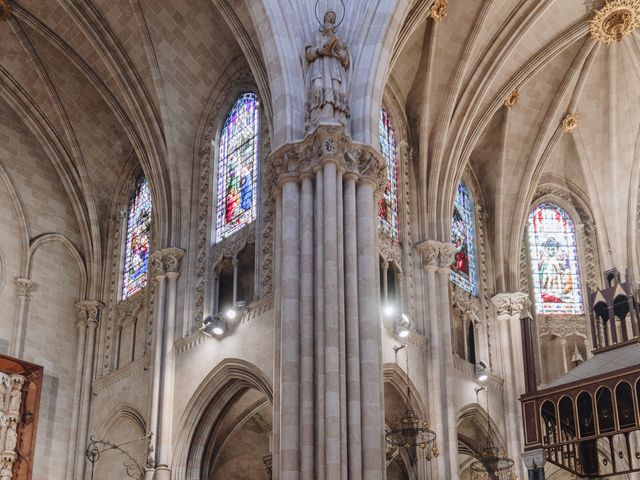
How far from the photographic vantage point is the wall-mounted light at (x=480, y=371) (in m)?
24.2

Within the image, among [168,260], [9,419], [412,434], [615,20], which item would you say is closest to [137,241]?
[168,260]

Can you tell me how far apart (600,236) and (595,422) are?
502 inches

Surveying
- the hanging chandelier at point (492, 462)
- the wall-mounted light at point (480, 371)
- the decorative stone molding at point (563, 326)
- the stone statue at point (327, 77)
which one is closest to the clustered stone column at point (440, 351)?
the wall-mounted light at point (480, 371)

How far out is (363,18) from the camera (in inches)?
804

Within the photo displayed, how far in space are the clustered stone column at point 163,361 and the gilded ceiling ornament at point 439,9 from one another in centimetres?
765

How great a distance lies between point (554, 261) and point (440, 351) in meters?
6.91

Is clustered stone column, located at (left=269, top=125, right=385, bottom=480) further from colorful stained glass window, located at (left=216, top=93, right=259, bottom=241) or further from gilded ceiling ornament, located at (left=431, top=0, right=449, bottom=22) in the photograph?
gilded ceiling ornament, located at (left=431, top=0, right=449, bottom=22)

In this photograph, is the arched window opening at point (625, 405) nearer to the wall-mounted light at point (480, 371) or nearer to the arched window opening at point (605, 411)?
the arched window opening at point (605, 411)

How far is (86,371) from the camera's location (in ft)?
82.5

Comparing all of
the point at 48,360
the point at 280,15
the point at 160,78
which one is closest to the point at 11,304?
the point at 48,360

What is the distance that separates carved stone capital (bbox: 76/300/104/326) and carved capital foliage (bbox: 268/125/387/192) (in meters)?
8.36

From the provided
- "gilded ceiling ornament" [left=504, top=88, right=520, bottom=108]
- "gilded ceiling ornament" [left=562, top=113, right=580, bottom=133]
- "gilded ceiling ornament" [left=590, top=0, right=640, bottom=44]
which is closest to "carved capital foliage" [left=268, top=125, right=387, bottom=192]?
"gilded ceiling ornament" [left=504, top=88, right=520, bottom=108]

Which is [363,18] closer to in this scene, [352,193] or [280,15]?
[280,15]

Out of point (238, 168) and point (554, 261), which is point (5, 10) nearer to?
point (238, 168)
